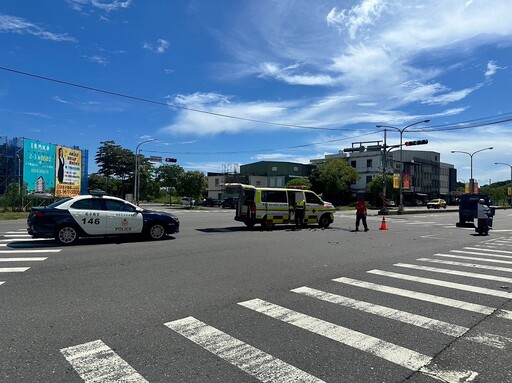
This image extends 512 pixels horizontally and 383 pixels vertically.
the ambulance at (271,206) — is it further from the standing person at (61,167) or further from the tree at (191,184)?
the tree at (191,184)

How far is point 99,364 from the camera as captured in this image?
3.84 m

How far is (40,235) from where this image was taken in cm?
1203

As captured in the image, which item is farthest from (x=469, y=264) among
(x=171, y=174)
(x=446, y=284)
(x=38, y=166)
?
(x=171, y=174)

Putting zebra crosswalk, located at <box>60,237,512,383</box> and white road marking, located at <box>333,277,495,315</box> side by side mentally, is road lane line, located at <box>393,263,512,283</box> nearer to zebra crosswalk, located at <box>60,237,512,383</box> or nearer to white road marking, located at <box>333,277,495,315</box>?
zebra crosswalk, located at <box>60,237,512,383</box>

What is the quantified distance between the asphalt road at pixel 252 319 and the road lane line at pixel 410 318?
0.08ft

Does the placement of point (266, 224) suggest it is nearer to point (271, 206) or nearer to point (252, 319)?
point (271, 206)

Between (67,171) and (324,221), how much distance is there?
96.8ft

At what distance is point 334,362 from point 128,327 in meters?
2.51

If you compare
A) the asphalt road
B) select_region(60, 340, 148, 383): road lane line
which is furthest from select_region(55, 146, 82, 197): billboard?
select_region(60, 340, 148, 383): road lane line

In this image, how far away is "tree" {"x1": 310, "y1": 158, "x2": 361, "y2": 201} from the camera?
234ft

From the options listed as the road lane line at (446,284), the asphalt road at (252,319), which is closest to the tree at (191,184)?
the asphalt road at (252,319)

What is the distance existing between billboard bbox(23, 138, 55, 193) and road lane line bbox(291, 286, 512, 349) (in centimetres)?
3560

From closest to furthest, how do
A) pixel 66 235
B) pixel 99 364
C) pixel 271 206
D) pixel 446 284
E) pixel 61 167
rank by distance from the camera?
pixel 99 364 < pixel 446 284 < pixel 66 235 < pixel 271 206 < pixel 61 167

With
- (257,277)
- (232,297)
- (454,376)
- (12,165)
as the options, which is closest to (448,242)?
(257,277)
